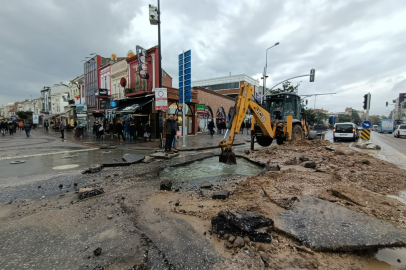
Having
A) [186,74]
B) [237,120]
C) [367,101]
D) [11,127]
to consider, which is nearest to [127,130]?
[186,74]

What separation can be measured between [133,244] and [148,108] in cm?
1793

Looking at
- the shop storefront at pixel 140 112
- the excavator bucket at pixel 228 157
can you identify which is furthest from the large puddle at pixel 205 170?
the shop storefront at pixel 140 112

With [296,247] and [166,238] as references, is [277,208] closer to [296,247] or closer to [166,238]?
[296,247]

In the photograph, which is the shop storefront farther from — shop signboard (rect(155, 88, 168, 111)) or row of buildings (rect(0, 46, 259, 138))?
shop signboard (rect(155, 88, 168, 111))

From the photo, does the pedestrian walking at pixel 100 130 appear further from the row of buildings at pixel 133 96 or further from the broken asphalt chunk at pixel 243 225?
the broken asphalt chunk at pixel 243 225

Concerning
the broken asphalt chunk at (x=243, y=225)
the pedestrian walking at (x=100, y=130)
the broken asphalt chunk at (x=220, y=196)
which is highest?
the pedestrian walking at (x=100, y=130)

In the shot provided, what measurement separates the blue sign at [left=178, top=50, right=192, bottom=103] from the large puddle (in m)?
6.89

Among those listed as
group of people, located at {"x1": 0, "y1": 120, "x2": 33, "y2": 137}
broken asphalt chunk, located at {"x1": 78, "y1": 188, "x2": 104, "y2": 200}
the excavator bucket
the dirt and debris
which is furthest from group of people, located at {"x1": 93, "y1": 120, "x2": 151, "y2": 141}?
the dirt and debris

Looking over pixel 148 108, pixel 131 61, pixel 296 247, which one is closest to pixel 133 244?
pixel 296 247

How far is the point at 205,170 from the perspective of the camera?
6.42 metres

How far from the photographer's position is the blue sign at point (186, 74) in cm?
1292

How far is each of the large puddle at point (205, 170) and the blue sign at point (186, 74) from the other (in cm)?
689

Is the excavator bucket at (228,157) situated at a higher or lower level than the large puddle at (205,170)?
higher

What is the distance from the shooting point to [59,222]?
10.00 ft
